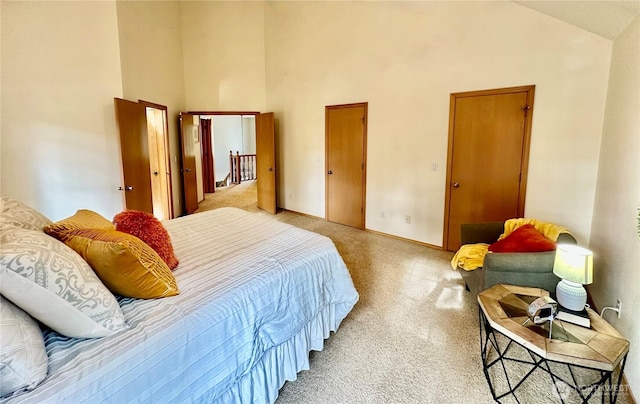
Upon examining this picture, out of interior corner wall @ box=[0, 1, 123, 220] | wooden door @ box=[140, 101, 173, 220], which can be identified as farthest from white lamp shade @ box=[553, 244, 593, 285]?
wooden door @ box=[140, 101, 173, 220]

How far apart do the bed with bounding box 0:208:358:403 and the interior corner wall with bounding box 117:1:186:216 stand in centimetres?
282

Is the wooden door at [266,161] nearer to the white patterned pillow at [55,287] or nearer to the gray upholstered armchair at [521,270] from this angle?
the gray upholstered armchair at [521,270]

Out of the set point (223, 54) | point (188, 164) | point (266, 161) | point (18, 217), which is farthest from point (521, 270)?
point (223, 54)

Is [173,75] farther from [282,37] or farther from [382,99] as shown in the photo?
[382,99]

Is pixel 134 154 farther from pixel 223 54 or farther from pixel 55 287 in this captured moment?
pixel 55 287

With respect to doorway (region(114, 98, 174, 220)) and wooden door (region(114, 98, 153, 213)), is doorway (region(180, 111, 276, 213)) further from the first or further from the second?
wooden door (region(114, 98, 153, 213))

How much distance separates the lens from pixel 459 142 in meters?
3.78

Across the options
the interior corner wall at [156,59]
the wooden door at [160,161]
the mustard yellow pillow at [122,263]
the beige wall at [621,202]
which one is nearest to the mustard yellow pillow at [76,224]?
the mustard yellow pillow at [122,263]

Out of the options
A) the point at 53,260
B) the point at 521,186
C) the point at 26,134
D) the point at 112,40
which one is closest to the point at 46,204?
the point at 26,134

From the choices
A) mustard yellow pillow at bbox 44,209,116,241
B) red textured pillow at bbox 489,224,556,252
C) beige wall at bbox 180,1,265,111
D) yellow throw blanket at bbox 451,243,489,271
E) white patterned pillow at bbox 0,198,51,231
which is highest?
beige wall at bbox 180,1,265,111

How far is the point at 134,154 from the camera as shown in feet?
12.7

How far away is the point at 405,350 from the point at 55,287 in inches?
77.7

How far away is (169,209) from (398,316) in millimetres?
4215

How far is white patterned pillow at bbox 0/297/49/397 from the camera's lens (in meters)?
0.90
